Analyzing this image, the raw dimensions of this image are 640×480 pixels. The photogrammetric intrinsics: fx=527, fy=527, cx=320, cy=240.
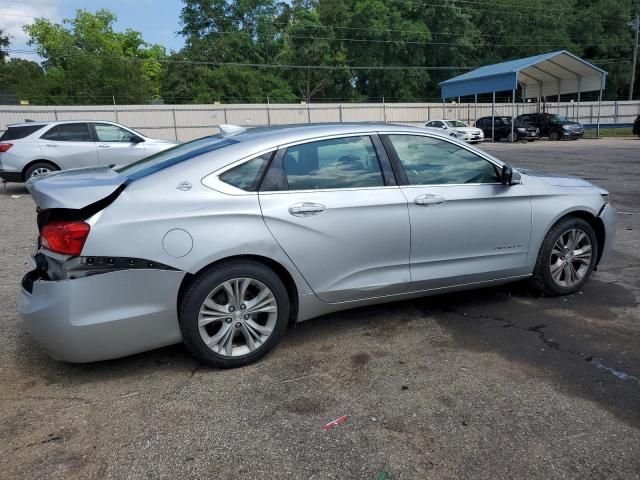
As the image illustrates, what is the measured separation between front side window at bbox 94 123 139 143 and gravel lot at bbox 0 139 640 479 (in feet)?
27.4

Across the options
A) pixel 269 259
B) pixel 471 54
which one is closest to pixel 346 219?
pixel 269 259

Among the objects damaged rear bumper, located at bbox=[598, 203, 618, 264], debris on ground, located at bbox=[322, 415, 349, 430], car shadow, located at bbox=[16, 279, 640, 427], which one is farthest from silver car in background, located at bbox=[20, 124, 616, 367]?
debris on ground, located at bbox=[322, 415, 349, 430]

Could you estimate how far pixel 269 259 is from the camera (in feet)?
11.3

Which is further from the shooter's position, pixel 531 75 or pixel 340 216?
pixel 531 75

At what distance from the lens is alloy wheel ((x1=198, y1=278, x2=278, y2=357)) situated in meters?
3.31

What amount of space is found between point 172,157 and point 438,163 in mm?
2024

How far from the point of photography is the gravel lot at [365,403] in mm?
2520

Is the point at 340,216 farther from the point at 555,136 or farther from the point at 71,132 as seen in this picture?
the point at 555,136

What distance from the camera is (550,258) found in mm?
4547

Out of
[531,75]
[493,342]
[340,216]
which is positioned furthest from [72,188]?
[531,75]

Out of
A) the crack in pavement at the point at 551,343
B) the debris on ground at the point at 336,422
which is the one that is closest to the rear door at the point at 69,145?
the crack in pavement at the point at 551,343

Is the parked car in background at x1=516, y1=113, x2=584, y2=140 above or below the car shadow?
above

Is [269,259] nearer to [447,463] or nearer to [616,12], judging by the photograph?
[447,463]

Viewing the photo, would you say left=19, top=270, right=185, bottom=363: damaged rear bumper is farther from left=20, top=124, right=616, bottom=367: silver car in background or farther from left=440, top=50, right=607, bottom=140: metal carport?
left=440, top=50, right=607, bottom=140: metal carport
